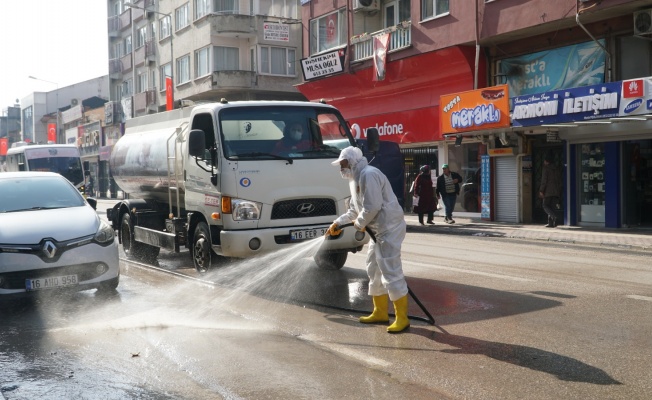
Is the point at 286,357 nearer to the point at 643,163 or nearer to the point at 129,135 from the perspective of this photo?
the point at 129,135

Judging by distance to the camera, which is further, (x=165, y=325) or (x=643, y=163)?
(x=643, y=163)

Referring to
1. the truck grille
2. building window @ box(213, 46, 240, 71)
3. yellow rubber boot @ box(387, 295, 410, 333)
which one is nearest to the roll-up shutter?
the truck grille

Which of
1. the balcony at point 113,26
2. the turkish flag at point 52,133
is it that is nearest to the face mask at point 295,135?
the balcony at point 113,26

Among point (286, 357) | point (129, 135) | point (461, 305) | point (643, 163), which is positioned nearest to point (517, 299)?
point (461, 305)

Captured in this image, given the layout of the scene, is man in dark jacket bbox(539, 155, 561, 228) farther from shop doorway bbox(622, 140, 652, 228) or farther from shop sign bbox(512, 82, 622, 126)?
shop doorway bbox(622, 140, 652, 228)

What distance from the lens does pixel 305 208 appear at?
9.80 m

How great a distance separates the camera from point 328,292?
30.6 feet

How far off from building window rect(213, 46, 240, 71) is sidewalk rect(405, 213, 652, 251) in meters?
20.6

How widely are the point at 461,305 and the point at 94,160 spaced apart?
61850 millimetres

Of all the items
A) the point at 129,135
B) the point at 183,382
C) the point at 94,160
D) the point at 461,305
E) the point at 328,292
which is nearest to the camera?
the point at 183,382

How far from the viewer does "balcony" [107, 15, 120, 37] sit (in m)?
60.3

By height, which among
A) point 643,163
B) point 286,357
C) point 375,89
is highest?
point 375,89

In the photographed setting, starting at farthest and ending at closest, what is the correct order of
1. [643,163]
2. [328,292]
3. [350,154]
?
1. [643,163]
2. [328,292]
3. [350,154]

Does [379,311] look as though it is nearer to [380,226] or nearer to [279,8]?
[380,226]
